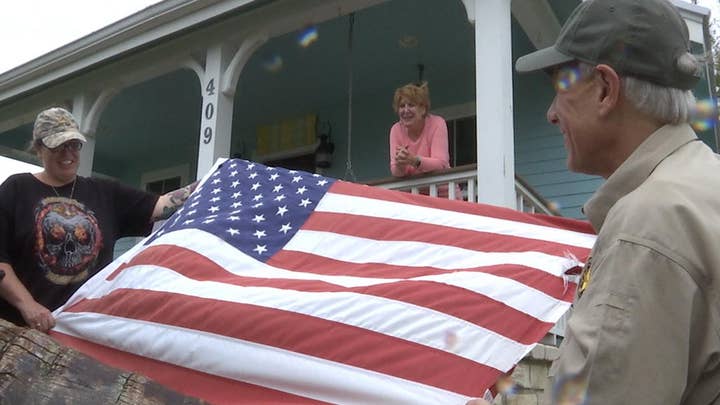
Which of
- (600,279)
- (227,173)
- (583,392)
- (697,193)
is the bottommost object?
(583,392)

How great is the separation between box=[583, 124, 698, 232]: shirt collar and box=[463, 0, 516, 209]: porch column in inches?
139

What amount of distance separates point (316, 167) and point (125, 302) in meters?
5.90

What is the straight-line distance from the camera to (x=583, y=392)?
92 cm

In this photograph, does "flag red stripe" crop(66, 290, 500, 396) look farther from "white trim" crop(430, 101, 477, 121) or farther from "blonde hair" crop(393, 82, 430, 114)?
"white trim" crop(430, 101, 477, 121)

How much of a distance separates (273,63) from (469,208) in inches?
199

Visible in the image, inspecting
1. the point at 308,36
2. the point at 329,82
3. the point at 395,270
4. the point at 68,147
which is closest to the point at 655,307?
the point at 395,270

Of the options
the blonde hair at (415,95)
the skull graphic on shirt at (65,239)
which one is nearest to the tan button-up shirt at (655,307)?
the skull graphic on shirt at (65,239)

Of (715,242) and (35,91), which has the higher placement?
(35,91)

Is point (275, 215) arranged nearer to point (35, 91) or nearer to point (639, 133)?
point (639, 133)

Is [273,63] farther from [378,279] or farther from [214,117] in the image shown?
[378,279]

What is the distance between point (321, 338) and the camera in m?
2.24

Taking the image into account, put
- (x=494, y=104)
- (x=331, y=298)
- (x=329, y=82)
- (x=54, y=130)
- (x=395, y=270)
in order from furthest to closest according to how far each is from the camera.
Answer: (x=329, y=82)
(x=494, y=104)
(x=54, y=130)
(x=395, y=270)
(x=331, y=298)

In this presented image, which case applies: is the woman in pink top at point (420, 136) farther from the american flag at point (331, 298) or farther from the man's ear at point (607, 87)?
the man's ear at point (607, 87)

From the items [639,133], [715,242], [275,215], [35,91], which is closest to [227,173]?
[275,215]
